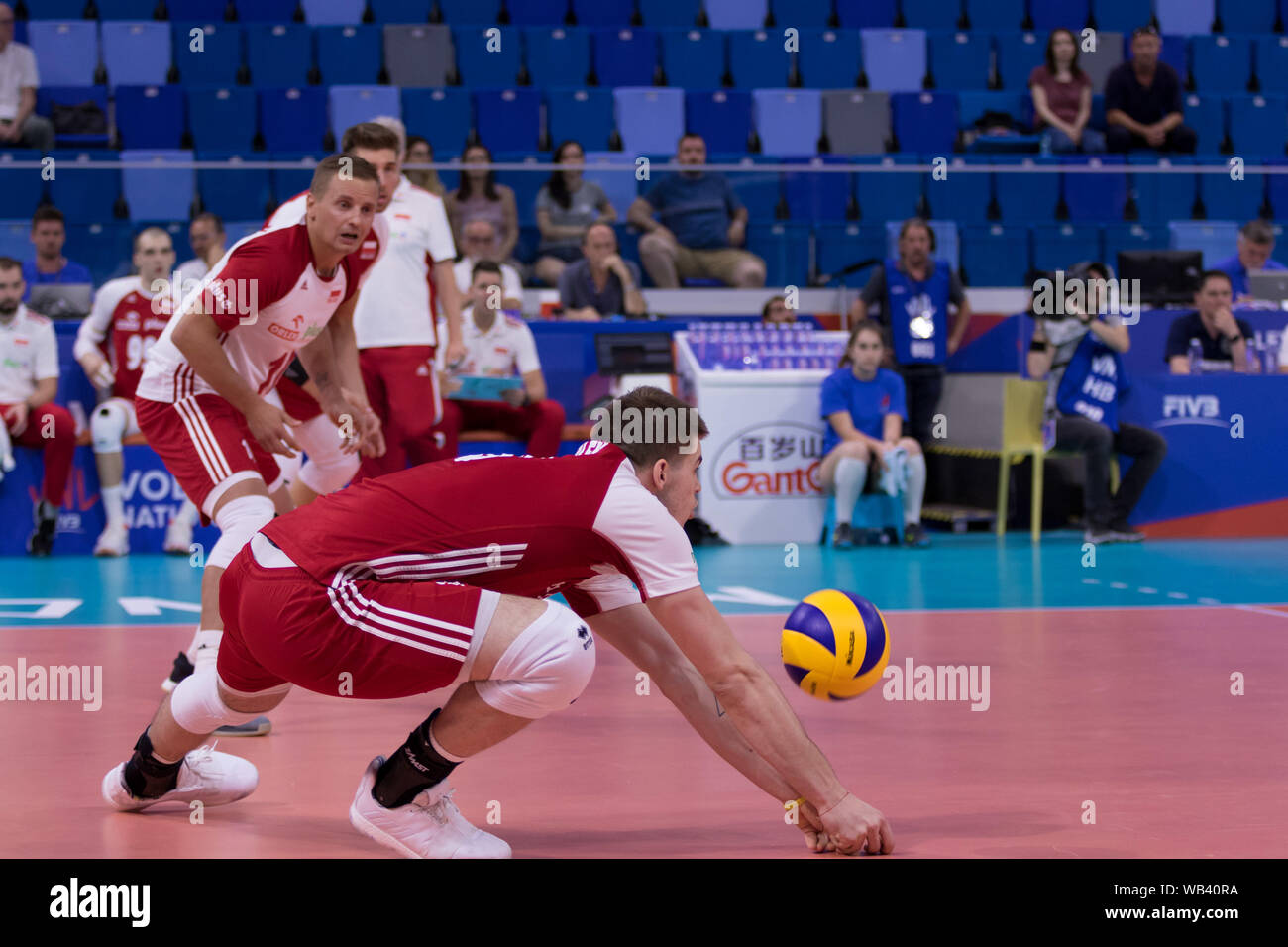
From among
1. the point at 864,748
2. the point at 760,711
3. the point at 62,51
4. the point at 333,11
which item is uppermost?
the point at 333,11

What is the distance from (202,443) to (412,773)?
1874mm

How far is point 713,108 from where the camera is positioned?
1377 cm

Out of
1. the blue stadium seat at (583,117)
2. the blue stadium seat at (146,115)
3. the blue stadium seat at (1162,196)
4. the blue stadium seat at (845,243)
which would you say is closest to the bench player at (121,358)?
the blue stadium seat at (146,115)

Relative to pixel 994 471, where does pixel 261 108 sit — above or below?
above

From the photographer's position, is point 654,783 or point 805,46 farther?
point 805,46

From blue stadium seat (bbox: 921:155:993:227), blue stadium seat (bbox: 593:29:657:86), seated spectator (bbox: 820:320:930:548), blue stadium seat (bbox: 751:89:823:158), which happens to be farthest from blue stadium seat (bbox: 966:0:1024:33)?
seated spectator (bbox: 820:320:930:548)

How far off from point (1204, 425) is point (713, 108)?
214 inches

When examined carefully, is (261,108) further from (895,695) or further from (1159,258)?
(895,695)

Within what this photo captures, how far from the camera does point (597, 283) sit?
1111cm

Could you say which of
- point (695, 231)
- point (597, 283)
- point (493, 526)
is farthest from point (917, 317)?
point (493, 526)

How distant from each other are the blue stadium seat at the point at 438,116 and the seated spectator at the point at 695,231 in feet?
8.31

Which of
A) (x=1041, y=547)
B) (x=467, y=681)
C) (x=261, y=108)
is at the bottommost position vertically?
(x=1041, y=547)

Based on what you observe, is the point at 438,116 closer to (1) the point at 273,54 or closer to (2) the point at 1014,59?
(1) the point at 273,54

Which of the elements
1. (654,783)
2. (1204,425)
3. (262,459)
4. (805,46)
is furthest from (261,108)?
(654,783)
